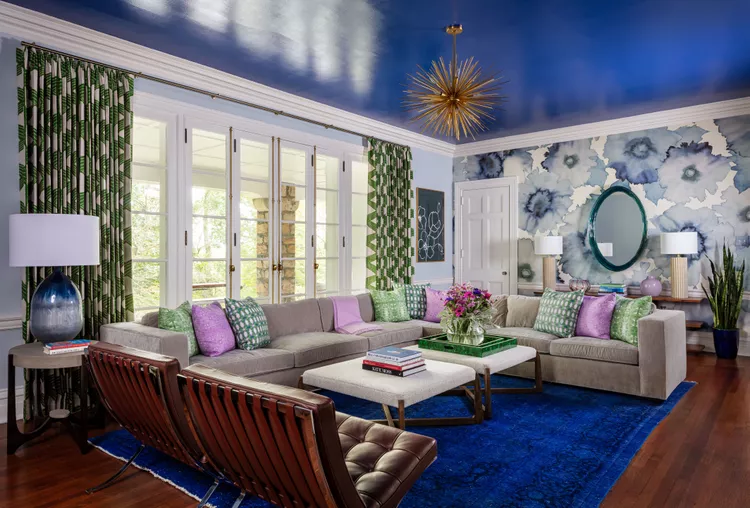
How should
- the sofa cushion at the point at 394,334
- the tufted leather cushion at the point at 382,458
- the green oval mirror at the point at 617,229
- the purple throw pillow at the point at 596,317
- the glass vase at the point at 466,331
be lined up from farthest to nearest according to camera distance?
the green oval mirror at the point at 617,229, the sofa cushion at the point at 394,334, the purple throw pillow at the point at 596,317, the glass vase at the point at 466,331, the tufted leather cushion at the point at 382,458

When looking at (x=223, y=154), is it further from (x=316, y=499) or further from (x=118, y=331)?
(x=316, y=499)

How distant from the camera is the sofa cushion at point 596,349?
13.4 ft

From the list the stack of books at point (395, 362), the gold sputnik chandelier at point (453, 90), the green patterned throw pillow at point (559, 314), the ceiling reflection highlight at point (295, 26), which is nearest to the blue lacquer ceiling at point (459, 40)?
the ceiling reflection highlight at point (295, 26)

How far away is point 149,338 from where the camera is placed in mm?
3221

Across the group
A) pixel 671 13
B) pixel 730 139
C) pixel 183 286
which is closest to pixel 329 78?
pixel 183 286

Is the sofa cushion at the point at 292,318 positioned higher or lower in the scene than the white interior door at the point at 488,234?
lower

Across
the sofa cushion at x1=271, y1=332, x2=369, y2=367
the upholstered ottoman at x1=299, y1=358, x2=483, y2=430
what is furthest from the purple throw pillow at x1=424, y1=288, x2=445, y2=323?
the upholstered ottoman at x1=299, y1=358, x2=483, y2=430

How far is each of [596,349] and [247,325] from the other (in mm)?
2806

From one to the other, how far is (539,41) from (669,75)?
1.59 meters

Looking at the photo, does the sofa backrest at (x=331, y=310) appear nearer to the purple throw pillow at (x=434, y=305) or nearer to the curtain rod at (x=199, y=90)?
the purple throw pillow at (x=434, y=305)

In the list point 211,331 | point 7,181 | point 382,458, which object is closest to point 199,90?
point 7,181

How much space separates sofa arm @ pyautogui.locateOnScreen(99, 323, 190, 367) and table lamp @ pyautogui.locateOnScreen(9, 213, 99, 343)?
0.91ft

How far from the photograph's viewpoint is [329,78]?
473cm

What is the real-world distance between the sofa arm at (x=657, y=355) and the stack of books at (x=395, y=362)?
6.13 feet
